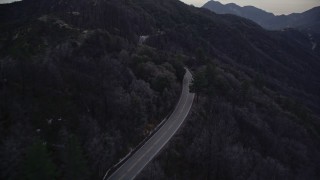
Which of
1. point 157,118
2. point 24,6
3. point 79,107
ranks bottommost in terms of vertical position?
point 24,6

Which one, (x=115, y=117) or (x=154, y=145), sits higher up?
(x=115, y=117)

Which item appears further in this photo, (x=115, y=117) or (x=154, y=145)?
(x=115, y=117)

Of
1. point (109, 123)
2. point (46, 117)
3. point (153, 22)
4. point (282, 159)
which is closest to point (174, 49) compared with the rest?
point (153, 22)

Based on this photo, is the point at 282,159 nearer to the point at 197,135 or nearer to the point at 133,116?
the point at 197,135

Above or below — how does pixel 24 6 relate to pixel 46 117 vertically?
below

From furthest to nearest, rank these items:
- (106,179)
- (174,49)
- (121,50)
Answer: (174,49), (121,50), (106,179)

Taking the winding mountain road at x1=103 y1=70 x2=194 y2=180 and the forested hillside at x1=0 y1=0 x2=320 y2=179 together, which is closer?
the forested hillside at x1=0 y1=0 x2=320 y2=179

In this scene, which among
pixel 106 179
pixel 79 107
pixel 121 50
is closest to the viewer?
pixel 106 179

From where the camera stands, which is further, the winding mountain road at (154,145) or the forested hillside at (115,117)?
the winding mountain road at (154,145)
